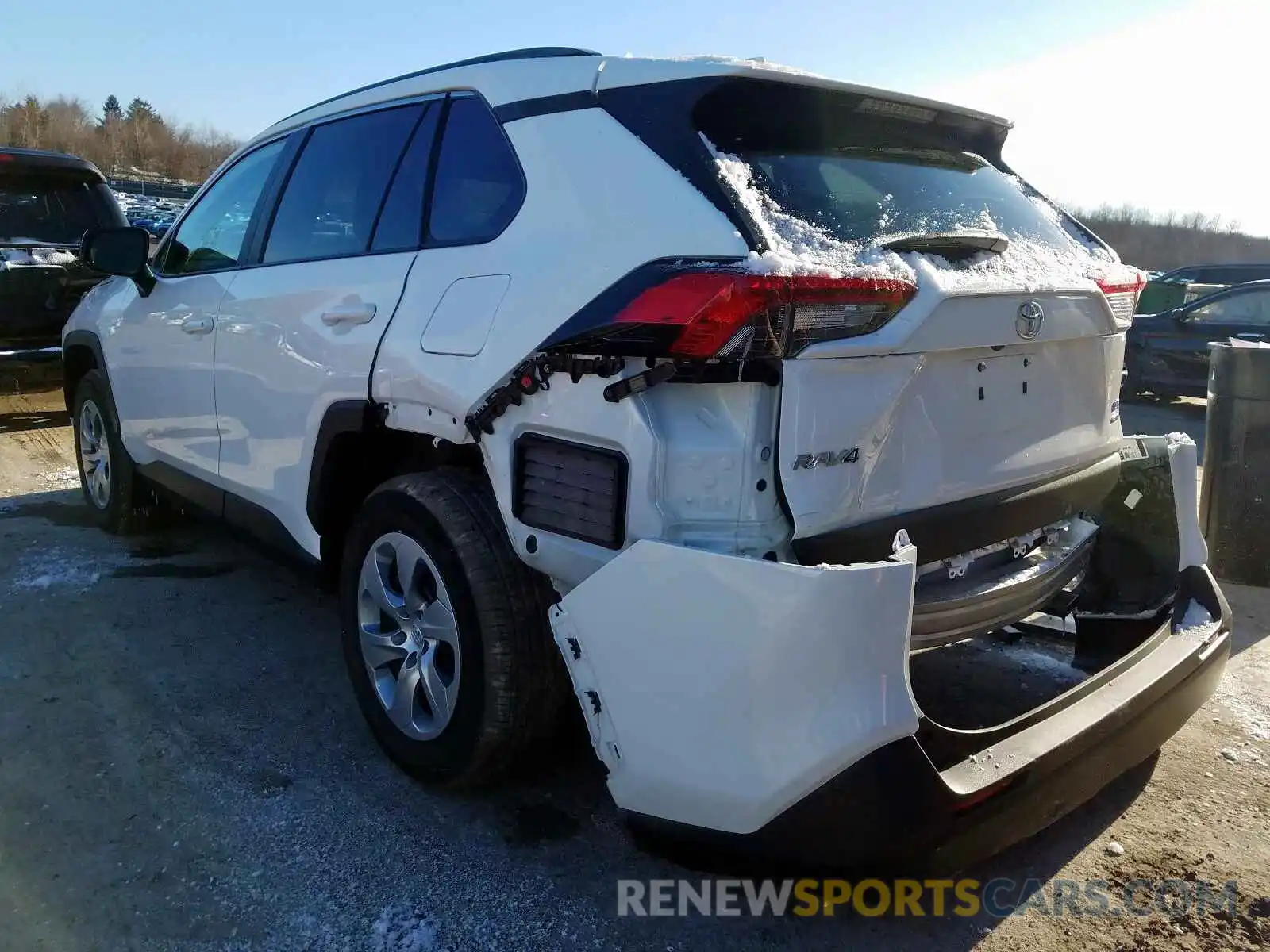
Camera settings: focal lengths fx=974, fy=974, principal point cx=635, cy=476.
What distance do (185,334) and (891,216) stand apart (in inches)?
117

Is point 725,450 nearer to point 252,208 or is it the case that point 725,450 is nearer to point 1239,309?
point 252,208

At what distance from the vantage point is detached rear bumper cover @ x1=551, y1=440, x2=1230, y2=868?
182 cm

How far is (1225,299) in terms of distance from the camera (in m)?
11.0

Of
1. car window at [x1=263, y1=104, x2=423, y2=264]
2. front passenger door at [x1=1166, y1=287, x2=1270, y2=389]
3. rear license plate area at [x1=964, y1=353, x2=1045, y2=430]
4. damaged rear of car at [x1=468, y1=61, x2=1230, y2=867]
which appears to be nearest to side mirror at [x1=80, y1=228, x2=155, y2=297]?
car window at [x1=263, y1=104, x2=423, y2=264]

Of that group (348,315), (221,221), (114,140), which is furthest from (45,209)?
(114,140)

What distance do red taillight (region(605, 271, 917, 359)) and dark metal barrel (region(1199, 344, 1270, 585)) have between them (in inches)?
141

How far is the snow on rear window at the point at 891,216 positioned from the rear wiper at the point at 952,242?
0.02 metres

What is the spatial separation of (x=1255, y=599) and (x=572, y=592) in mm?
4047

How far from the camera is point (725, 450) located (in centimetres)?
199

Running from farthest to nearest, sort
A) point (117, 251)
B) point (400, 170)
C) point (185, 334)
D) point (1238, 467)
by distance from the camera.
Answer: point (1238, 467)
point (117, 251)
point (185, 334)
point (400, 170)

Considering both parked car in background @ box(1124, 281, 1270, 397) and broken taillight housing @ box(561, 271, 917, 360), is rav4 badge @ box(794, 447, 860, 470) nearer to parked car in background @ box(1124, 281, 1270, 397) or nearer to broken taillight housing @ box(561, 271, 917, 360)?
broken taillight housing @ box(561, 271, 917, 360)

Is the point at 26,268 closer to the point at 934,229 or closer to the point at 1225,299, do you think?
the point at 934,229

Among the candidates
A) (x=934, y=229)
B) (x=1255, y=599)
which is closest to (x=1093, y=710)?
(x=934, y=229)

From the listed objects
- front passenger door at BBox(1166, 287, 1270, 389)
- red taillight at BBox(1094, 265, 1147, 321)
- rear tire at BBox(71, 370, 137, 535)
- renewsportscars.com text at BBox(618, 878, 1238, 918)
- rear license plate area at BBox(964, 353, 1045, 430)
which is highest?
red taillight at BBox(1094, 265, 1147, 321)
